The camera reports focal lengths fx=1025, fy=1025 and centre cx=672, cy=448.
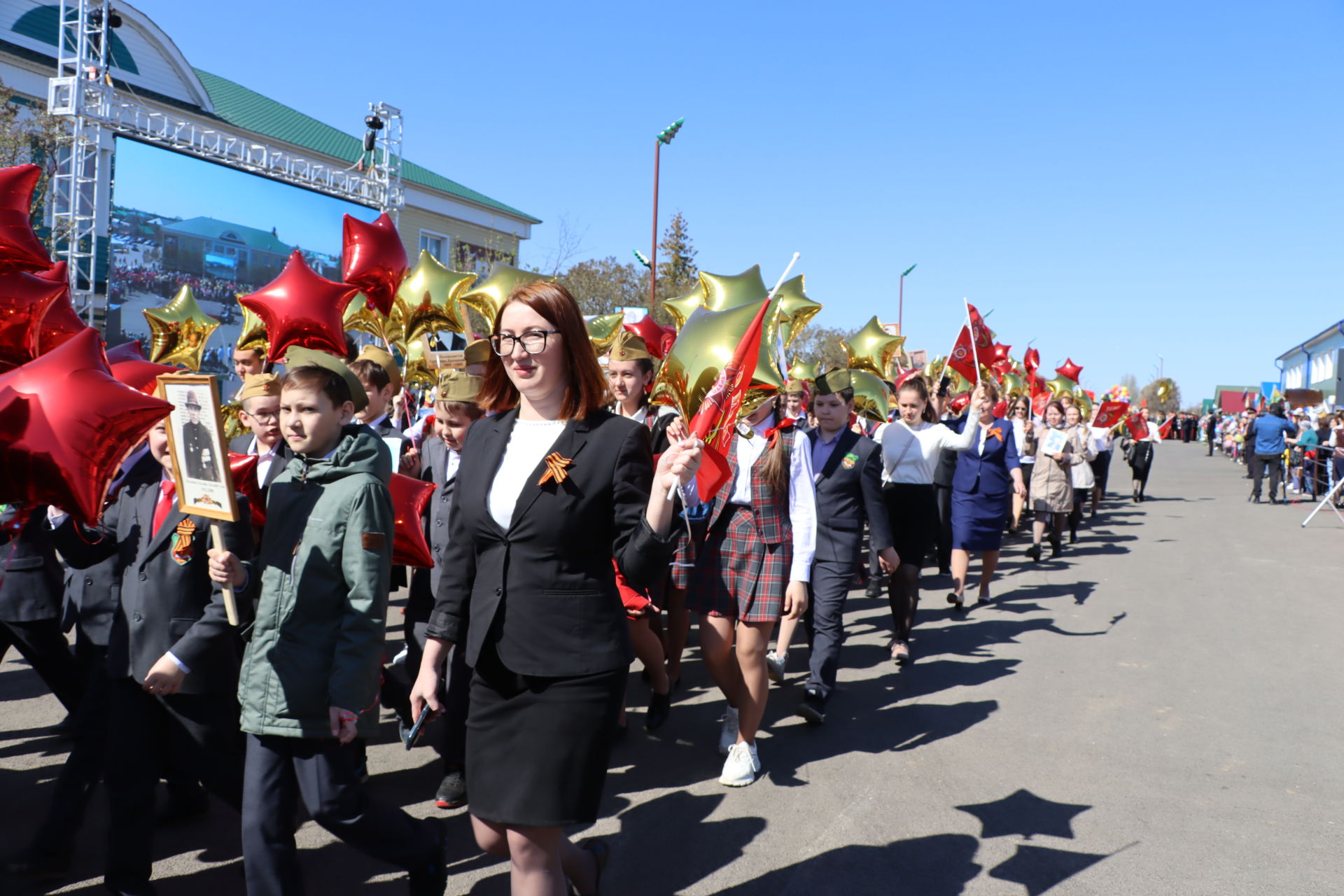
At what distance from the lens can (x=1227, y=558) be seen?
12.8 m

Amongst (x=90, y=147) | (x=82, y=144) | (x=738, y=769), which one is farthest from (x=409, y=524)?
(x=90, y=147)

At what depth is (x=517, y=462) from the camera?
275 cm

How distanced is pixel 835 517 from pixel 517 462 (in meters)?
3.58

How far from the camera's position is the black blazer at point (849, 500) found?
234 inches

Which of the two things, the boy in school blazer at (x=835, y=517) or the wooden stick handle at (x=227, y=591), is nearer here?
the wooden stick handle at (x=227, y=591)

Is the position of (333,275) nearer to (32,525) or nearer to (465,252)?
(465,252)

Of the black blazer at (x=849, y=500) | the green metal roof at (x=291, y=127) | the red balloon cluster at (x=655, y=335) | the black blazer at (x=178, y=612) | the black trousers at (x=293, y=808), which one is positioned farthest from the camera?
the green metal roof at (x=291, y=127)

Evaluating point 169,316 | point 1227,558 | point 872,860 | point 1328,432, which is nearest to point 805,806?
point 872,860

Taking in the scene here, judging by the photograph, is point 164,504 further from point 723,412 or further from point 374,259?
point 374,259

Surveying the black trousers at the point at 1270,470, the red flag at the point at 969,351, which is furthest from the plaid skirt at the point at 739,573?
the black trousers at the point at 1270,470

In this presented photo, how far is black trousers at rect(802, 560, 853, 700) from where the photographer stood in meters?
5.75

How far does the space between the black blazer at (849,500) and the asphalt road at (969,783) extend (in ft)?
3.23

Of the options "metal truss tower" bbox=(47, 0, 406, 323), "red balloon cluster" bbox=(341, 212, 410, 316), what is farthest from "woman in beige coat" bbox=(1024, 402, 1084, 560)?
"metal truss tower" bbox=(47, 0, 406, 323)

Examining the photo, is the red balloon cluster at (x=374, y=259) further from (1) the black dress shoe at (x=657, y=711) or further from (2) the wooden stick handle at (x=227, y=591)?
(2) the wooden stick handle at (x=227, y=591)
